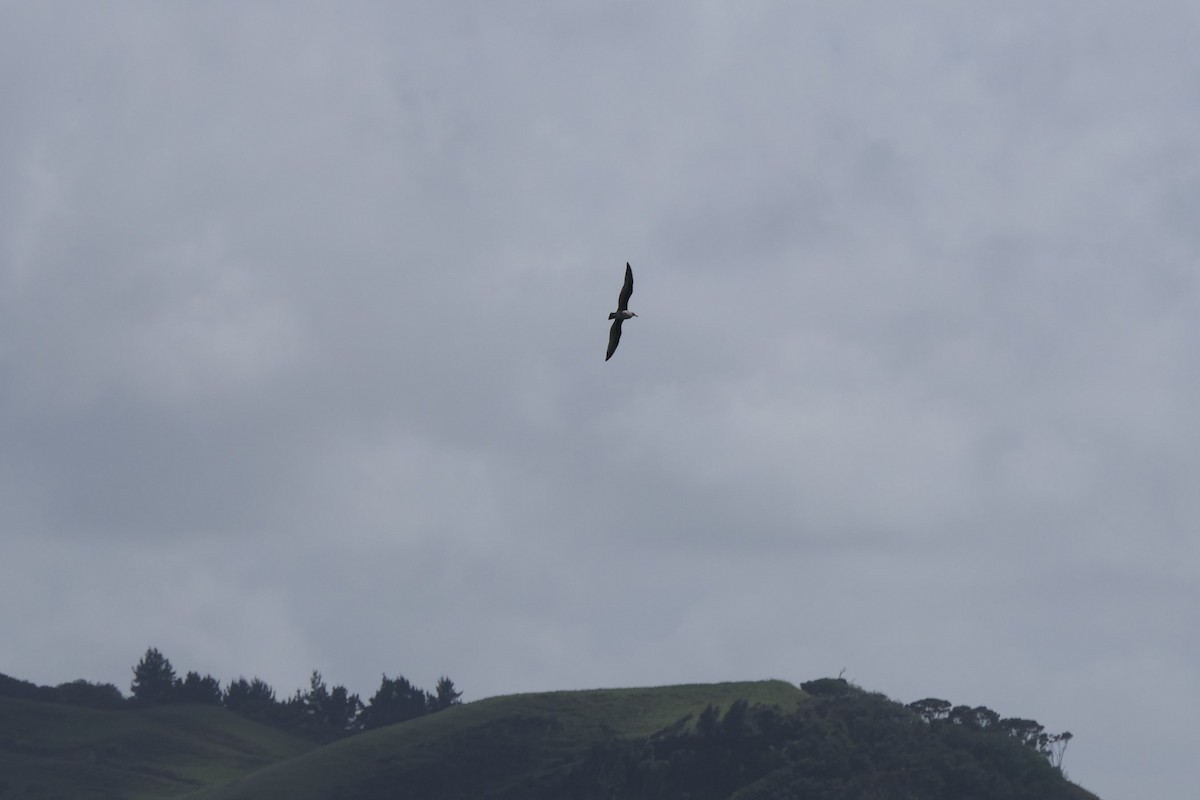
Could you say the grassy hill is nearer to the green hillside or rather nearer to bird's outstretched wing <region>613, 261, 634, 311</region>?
the green hillside

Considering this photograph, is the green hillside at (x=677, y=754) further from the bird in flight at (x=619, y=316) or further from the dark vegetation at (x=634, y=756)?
the bird in flight at (x=619, y=316)

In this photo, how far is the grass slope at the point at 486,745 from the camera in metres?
156

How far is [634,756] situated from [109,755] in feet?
206

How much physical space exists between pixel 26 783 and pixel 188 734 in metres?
30.7

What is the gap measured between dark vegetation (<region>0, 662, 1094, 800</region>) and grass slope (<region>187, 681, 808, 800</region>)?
0.19 metres

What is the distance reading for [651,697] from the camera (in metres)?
170

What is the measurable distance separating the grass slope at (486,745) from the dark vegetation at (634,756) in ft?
0.61

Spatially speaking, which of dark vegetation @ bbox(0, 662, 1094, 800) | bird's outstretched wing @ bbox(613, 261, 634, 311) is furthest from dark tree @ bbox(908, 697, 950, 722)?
bird's outstretched wing @ bbox(613, 261, 634, 311)

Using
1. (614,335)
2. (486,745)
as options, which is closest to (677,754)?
(486,745)

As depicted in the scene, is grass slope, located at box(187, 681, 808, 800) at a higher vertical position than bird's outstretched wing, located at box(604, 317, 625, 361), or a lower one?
higher

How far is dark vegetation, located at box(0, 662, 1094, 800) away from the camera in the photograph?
145m

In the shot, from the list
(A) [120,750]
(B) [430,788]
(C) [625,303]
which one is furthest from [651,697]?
(C) [625,303]

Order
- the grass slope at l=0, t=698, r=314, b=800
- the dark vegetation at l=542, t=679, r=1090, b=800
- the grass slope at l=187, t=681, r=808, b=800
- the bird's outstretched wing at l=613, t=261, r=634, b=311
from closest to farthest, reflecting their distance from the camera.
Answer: the bird's outstretched wing at l=613, t=261, r=634, b=311 → the dark vegetation at l=542, t=679, r=1090, b=800 → the grass slope at l=187, t=681, r=808, b=800 → the grass slope at l=0, t=698, r=314, b=800

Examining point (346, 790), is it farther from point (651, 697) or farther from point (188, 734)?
point (188, 734)
